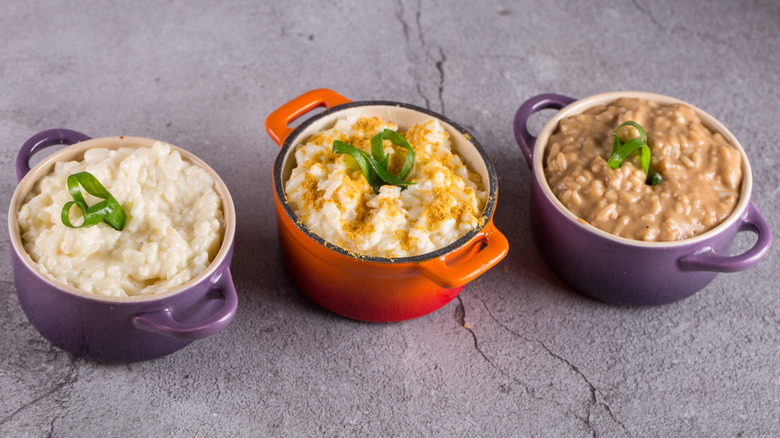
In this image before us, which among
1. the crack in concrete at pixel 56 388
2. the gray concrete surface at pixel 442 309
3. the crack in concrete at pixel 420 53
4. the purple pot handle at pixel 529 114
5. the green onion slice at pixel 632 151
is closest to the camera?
the crack in concrete at pixel 56 388

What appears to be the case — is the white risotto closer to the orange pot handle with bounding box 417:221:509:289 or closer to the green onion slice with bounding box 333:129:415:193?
the green onion slice with bounding box 333:129:415:193

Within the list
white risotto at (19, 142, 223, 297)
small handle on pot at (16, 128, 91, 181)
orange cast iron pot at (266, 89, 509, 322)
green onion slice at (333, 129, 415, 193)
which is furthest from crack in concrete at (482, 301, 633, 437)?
small handle on pot at (16, 128, 91, 181)

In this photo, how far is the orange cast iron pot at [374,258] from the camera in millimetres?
2570

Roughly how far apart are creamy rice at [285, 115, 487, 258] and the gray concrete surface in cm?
42

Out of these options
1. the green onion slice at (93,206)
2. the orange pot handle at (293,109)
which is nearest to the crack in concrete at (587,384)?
the orange pot handle at (293,109)

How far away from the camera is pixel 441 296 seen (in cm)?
282

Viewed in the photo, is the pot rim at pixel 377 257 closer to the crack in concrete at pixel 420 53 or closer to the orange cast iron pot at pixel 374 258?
the orange cast iron pot at pixel 374 258

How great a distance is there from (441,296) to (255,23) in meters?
1.74

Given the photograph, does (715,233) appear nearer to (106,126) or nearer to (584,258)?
(584,258)

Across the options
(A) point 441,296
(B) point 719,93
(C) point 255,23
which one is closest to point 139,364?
(A) point 441,296

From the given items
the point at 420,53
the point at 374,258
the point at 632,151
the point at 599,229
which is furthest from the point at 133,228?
the point at 420,53

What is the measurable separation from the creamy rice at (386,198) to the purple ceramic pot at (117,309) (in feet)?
0.93

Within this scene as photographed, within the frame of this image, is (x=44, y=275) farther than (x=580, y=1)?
No

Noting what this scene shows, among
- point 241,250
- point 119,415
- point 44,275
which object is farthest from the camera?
point 241,250
